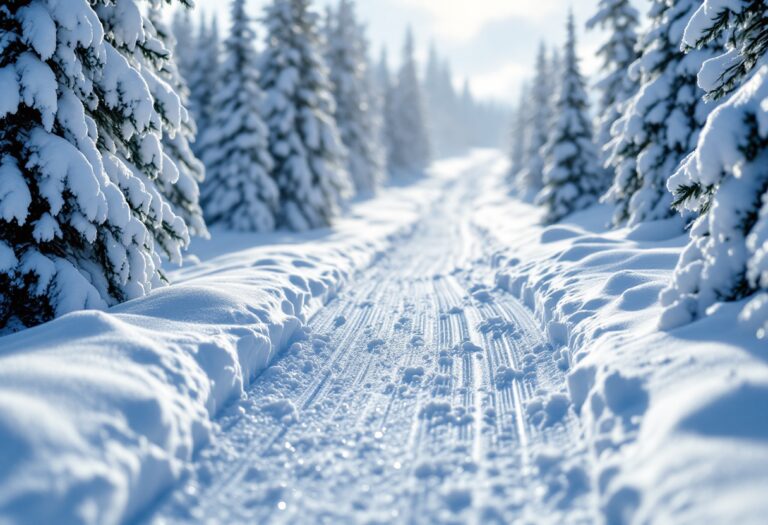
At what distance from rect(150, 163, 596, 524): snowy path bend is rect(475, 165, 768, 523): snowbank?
0.97ft

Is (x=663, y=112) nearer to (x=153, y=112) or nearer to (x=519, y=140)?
(x=153, y=112)

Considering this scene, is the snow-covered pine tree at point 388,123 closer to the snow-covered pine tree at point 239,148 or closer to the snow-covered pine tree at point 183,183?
the snow-covered pine tree at point 239,148

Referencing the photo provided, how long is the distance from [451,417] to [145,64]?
747cm

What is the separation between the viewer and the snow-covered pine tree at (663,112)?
11.2 metres

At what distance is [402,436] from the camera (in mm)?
4738

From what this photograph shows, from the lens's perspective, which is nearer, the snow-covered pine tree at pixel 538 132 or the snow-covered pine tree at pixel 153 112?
the snow-covered pine tree at pixel 153 112

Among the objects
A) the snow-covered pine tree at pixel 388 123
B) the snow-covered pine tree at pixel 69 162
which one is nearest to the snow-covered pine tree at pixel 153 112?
the snow-covered pine tree at pixel 69 162

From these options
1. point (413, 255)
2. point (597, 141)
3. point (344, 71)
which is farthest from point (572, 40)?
point (344, 71)

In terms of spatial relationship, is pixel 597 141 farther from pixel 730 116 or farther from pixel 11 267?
pixel 11 267

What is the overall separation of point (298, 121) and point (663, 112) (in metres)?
13.6

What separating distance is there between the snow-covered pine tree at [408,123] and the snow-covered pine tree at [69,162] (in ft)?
137

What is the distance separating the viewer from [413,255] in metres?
16.0

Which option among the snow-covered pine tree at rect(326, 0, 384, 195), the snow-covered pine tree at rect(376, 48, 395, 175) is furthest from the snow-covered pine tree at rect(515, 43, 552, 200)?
the snow-covered pine tree at rect(376, 48, 395, 175)

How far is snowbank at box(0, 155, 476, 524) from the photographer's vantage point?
3.33 metres
